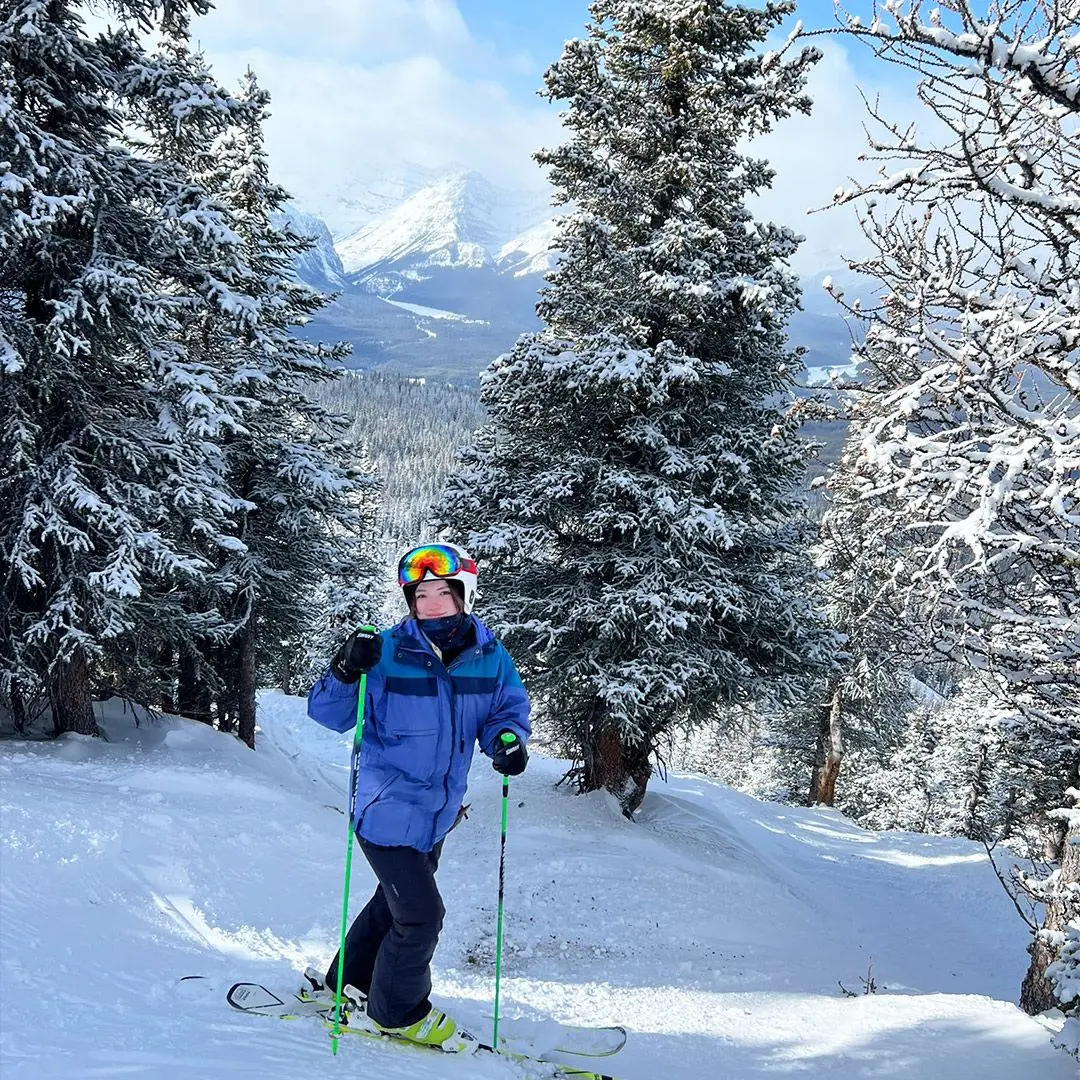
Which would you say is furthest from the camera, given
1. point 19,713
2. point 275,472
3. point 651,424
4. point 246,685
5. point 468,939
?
point 246,685

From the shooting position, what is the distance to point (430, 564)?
4281mm

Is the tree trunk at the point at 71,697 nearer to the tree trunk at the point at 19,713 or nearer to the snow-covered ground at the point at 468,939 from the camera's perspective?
the tree trunk at the point at 19,713

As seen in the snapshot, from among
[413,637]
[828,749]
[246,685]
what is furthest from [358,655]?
[828,749]

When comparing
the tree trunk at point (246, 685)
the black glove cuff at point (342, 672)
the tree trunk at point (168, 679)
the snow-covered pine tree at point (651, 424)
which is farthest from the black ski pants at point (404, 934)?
the tree trunk at point (246, 685)

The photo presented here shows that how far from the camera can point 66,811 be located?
691 cm

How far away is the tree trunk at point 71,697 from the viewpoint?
407 inches

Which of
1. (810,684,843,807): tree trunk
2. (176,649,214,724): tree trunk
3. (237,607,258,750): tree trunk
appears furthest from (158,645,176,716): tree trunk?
(810,684,843,807): tree trunk

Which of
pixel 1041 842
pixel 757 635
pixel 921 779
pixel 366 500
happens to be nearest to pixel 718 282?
pixel 757 635

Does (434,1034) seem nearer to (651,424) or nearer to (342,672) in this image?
(342,672)

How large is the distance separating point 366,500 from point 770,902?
12.2m

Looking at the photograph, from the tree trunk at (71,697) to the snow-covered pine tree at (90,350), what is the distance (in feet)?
0.06

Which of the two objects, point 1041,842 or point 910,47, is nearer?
point 910,47

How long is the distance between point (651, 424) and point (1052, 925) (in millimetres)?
7747

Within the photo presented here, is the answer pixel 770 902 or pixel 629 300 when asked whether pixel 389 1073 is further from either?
pixel 629 300
